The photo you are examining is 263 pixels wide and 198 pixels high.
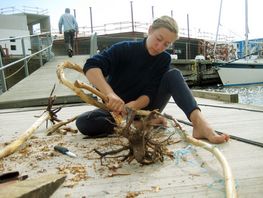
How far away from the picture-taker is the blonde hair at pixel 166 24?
2295 mm

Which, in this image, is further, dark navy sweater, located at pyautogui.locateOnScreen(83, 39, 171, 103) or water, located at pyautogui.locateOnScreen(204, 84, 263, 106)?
water, located at pyautogui.locateOnScreen(204, 84, 263, 106)

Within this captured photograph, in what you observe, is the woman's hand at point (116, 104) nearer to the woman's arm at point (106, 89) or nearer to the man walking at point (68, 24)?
the woman's arm at point (106, 89)

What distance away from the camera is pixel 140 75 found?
2.55 metres

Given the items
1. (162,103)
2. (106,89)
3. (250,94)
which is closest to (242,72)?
(250,94)

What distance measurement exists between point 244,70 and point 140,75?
52.2 ft

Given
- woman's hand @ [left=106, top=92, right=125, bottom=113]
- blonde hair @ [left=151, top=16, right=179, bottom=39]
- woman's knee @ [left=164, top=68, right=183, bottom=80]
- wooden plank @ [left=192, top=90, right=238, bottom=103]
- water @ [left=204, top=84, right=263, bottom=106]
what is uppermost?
blonde hair @ [left=151, top=16, right=179, bottom=39]

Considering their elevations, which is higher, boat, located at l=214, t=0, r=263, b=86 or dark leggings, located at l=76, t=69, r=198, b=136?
dark leggings, located at l=76, t=69, r=198, b=136

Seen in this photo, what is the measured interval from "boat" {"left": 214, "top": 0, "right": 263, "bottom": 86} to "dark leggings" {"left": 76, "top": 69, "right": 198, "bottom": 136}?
15.5 m

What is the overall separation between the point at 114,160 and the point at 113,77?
0.94m

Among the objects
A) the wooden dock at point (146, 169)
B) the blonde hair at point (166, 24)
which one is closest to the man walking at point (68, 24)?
the wooden dock at point (146, 169)

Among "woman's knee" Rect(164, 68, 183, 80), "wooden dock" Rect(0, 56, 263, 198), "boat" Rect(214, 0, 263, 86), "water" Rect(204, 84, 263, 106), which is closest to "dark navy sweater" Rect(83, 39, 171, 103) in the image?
"woman's knee" Rect(164, 68, 183, 80)

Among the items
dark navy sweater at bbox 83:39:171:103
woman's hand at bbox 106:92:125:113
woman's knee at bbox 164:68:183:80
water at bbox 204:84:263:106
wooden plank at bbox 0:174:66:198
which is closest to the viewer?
wooden plank at bbox 0:174:66:198

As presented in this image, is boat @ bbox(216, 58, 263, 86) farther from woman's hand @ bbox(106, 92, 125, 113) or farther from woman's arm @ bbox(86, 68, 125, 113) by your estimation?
woman's hand @ bbox(106, 92, 125, 113)

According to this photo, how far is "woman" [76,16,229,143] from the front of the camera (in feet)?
7.62
